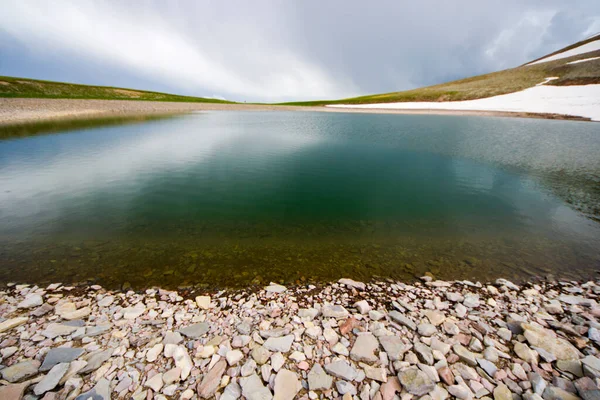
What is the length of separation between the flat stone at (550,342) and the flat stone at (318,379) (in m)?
4.69

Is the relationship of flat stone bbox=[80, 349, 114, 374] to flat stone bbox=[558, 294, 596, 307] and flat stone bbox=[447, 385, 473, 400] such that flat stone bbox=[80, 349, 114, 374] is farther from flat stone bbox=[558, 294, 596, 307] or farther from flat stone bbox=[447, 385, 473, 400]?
flat stone bbox=[558, 294, 596, 307]

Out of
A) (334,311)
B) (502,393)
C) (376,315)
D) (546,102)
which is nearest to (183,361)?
(334,311)

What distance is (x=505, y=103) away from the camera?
3135 inches

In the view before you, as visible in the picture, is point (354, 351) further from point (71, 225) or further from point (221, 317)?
point (71, 225)

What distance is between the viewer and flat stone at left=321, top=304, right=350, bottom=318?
241 inches

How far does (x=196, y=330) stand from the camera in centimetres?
562

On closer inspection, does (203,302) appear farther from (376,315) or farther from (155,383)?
(376,315)

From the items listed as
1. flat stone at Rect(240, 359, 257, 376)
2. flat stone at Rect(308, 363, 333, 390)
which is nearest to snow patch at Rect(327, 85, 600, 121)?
flat stone at Rect(308, 363, 333, 390)

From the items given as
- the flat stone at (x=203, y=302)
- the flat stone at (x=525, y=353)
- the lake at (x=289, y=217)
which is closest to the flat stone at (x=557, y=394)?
the flat stone at (x=525, y=353)

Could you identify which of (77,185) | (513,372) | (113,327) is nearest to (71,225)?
(77,185)

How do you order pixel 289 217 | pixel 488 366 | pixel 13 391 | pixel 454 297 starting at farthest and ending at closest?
pixel 289 217, pixel 454 297, pixel 488 366, pixel 13 391

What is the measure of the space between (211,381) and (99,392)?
1.95 m

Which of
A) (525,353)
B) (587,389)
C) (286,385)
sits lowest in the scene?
(286,385)

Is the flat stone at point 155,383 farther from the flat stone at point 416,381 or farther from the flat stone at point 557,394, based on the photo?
the flat stone at point 557,394
